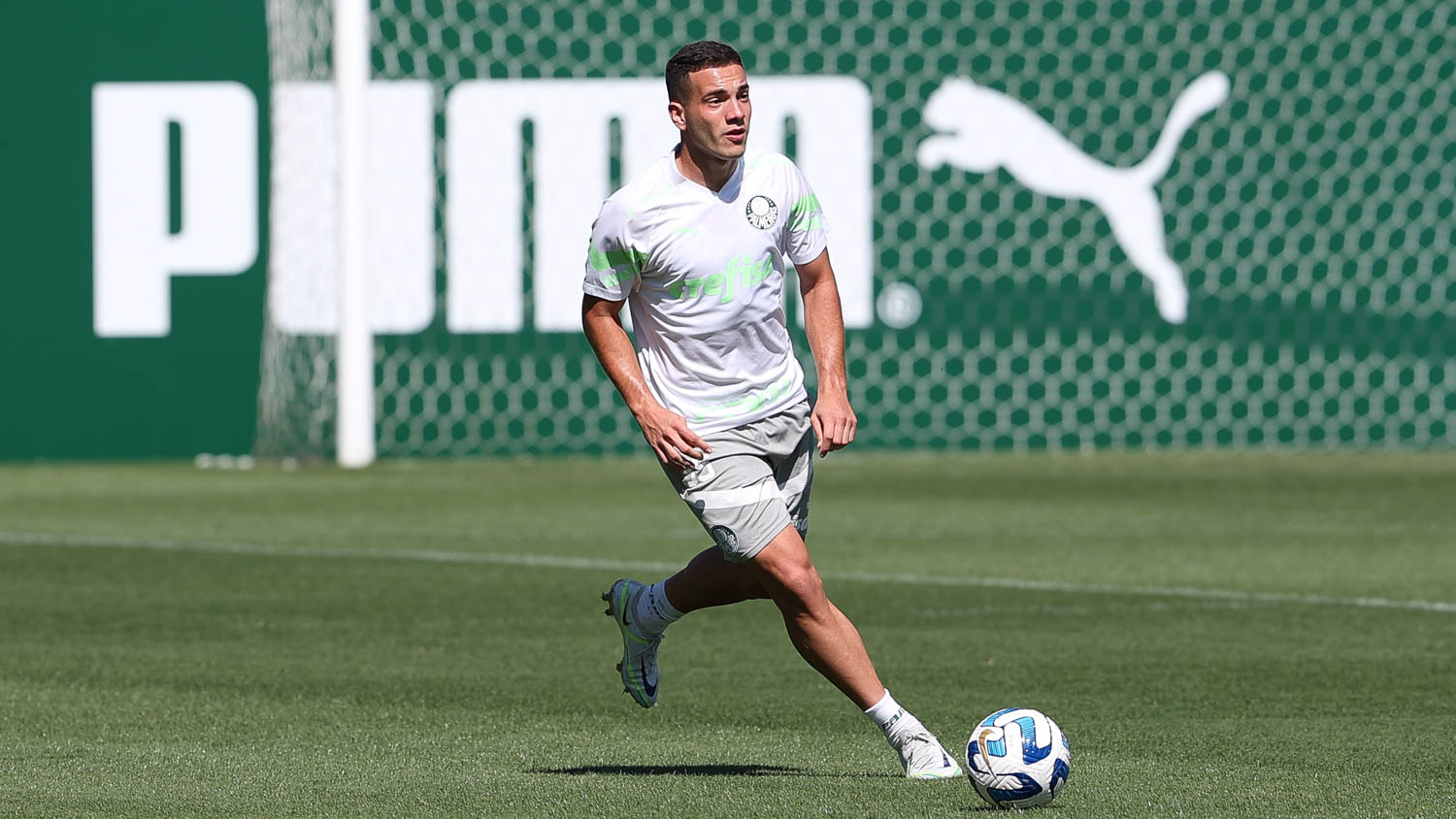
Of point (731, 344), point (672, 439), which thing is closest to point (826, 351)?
point (731, 344)

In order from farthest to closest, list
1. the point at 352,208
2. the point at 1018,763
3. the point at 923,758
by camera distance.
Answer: the point at 352,208 → the point at 923,758 → the point at 1018,763

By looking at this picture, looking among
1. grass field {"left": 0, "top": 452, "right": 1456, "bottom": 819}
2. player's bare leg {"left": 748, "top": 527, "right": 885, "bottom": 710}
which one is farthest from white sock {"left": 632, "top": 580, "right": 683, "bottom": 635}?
player's bare leg {"left": 748, "top": 527, "right": 885, "bottom": 710}

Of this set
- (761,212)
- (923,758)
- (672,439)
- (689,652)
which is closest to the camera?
(923,758)

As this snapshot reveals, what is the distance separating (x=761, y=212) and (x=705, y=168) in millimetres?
164

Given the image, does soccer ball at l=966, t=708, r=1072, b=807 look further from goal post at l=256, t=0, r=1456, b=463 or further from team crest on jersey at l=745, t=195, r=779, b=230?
goal post at l=256, t=0, r=1456, b=463

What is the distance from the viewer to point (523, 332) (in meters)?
17.4

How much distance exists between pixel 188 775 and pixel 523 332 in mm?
11731

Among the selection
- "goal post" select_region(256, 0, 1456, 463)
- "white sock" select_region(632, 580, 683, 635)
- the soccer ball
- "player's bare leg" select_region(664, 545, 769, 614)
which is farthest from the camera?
"goal post" select_region(256, 0, 1456, 463)

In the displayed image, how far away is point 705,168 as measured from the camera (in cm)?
582

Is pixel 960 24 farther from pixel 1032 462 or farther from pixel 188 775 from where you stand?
pixel 188 775

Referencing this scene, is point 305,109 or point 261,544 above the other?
point 305,109

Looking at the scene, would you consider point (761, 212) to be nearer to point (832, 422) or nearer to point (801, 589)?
point (832, 422)

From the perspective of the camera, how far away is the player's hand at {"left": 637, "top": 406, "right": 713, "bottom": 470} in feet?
18.8

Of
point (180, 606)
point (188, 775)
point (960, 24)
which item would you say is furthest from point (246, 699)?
point (960, 24)
